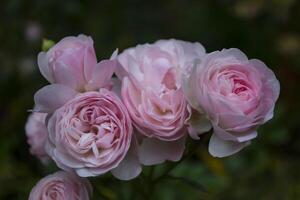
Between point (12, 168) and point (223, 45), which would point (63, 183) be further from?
point (223, 45)

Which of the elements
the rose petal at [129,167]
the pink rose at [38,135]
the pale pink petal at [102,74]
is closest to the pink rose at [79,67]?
the pale pink petal at [102,74]

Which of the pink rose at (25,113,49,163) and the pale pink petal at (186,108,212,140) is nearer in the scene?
the pale pink petal at (186,108,212,140)

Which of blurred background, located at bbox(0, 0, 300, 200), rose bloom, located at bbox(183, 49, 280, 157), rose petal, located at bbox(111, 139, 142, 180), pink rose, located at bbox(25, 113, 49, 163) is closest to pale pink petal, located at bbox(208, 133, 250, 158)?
rose bloom, located at bbox(183, 49, 280, 157)

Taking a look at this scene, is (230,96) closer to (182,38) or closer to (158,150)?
(158,150)

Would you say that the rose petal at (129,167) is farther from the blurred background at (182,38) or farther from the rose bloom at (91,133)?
the blurred background at (182,38)

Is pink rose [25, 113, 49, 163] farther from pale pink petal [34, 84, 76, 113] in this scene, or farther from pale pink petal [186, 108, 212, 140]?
pale pink petal [186, 108, 212, 140]
